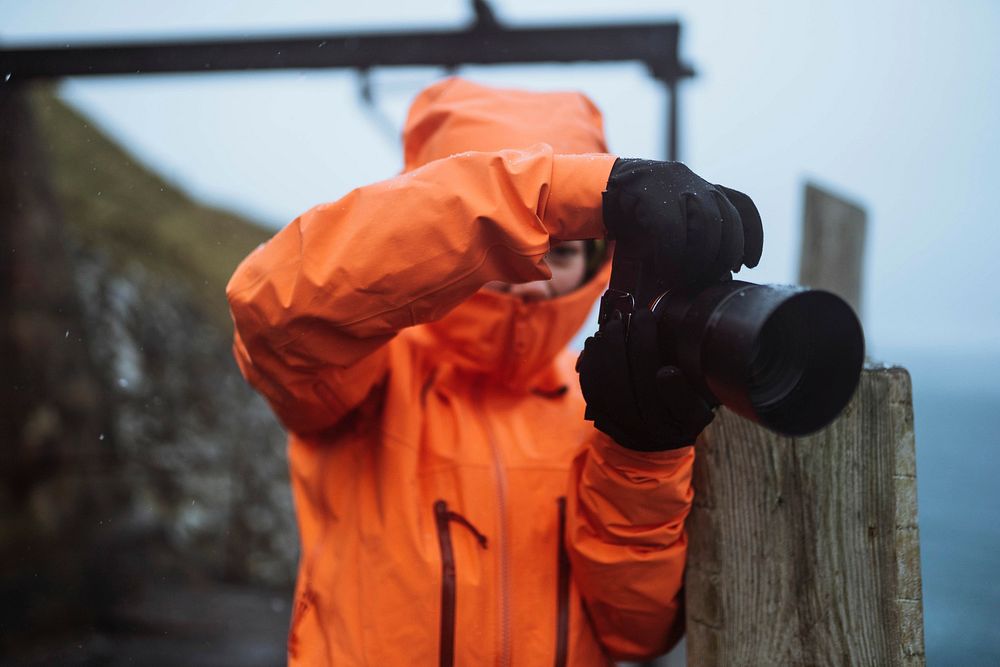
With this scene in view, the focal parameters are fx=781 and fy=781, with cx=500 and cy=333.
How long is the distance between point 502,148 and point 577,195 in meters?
0.44

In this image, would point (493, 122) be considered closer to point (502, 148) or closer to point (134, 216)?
point (502, 148)

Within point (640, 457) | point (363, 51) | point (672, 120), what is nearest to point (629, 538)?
point (640, 457)

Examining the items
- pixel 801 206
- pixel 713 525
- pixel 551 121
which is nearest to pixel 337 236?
pixel 551 121

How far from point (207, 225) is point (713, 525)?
1158cm

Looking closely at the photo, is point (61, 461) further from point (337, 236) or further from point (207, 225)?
point (207, 225)

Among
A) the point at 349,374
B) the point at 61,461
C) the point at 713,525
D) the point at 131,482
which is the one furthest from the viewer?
the point at 131,482

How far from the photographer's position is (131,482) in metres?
6.81

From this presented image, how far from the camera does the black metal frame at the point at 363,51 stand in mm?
3324

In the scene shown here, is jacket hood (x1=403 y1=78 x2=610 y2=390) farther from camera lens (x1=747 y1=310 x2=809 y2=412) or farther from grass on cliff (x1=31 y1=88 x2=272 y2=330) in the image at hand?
grass on cliff (x1=31 y1=88 x2=272 y2=330)

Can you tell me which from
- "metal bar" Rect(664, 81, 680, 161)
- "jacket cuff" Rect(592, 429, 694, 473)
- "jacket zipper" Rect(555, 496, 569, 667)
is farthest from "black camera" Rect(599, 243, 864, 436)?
"metal bar" Rect(664, 81, 680, 161)

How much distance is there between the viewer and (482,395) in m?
1.92

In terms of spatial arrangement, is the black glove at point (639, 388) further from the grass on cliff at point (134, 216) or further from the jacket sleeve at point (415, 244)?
the grass on cliff at point (134, 216)

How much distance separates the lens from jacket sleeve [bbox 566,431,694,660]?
143cm

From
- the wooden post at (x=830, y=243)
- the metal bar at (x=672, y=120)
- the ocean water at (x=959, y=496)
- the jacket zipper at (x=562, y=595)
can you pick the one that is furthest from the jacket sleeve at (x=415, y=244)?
the metal bar at (x=672, y=120)
